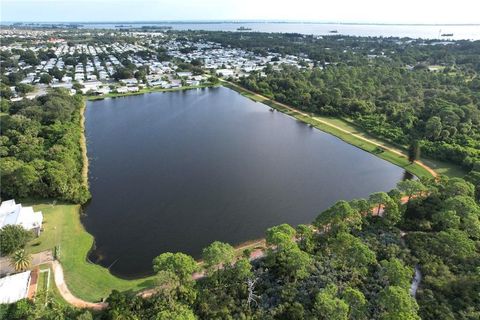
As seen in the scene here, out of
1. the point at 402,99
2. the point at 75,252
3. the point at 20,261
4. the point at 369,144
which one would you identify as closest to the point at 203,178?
the point at 75,252

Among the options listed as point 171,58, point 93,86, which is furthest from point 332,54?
point 93,86

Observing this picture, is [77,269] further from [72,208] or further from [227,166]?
[227,166]

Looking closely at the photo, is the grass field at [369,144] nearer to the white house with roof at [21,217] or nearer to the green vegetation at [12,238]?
the white house with roof at [21,217]

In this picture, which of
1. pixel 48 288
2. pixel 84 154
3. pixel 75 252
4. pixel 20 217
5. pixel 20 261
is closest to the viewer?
pixel 48 288

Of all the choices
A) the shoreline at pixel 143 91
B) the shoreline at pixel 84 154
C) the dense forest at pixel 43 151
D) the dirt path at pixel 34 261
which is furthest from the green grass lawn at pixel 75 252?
the shoreline at pixel 143 91

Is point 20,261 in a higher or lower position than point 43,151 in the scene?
lower

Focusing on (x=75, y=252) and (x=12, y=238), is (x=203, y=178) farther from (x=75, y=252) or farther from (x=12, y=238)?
(x=12, y=238)
